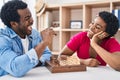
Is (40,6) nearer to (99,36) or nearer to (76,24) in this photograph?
(76,24)

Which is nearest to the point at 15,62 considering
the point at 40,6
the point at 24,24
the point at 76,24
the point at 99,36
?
the point at 24,24

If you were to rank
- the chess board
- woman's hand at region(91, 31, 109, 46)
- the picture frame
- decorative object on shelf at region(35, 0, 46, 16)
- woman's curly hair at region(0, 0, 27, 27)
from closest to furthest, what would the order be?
the chess board < woman's curly hair at region(0, 0, 27, 27) < woman's hand at region(91, 31, 109, 46) < the picture frame < decorative object on shelf at region(35, 0, 46, 16)

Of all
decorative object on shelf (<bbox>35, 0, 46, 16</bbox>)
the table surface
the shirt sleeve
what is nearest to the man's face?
the shirt sleeve

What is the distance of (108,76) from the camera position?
133 cm

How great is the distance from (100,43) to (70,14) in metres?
1.63

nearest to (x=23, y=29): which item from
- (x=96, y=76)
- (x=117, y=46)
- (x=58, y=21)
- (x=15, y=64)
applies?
(x=15, y=64)

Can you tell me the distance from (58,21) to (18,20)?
2.10 metres

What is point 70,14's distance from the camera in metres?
3.57

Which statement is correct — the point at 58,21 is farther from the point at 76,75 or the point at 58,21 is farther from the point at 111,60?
the point at 76,75

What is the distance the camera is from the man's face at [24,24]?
1.58m

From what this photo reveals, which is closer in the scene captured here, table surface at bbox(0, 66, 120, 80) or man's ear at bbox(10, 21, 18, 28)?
table surface at bbox(0, 66, 120, 80)

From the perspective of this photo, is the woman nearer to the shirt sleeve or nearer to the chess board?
the chess board

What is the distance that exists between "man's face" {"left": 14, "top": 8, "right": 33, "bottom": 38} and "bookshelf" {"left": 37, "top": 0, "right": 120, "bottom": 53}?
162 centimetres

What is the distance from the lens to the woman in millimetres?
1755
